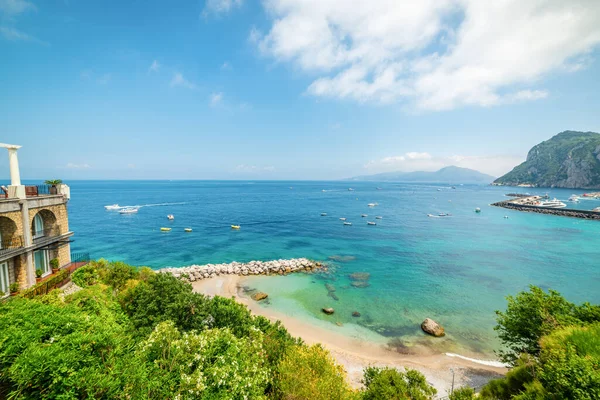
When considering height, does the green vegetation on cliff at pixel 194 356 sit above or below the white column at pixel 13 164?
below

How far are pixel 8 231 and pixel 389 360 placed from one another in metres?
29.4

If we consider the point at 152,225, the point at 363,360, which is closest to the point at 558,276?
the point at 363,360

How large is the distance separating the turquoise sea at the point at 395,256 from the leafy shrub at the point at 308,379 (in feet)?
43.7

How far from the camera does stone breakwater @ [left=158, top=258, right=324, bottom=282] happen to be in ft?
111

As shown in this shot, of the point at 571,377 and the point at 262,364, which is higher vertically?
the point at 571,377

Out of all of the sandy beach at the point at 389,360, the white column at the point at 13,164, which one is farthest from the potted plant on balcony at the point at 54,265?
the sandy beach at the point at 389,360

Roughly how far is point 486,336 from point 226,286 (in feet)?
93.0

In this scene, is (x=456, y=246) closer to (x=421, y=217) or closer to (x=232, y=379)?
(x=421, y=217)

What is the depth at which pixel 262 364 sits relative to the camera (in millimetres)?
11805

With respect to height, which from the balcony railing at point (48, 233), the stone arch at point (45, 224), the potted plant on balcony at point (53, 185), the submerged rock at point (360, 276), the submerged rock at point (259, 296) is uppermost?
the potted plant on balcony at point (53, 185)

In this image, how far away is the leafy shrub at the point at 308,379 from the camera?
391 inches

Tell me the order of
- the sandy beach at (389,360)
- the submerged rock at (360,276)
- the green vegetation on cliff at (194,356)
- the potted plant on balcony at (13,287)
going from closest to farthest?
the green vegetation on cliff at (194,356) < the potted plant on balcony at (13,287) < the sandy beach at (389,360) < the submerged rock at (360,276)

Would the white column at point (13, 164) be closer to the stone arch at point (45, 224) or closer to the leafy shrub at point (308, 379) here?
the stone arch at point (45, 224)

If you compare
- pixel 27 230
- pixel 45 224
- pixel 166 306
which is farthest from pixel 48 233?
pixel 166 306
